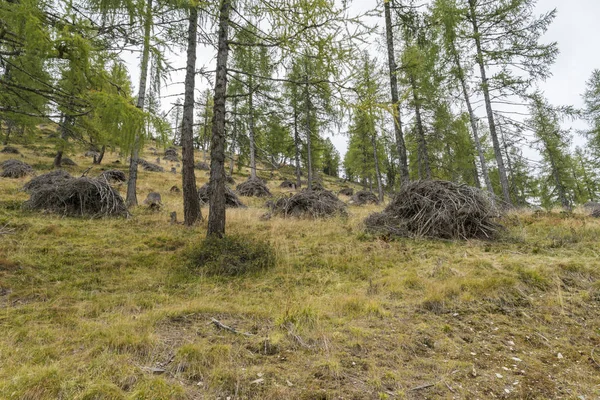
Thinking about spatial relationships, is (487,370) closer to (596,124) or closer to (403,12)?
(403,12)

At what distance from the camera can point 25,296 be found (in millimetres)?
3611

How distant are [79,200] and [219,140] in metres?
5.76

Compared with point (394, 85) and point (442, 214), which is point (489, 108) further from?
point (442, 214)

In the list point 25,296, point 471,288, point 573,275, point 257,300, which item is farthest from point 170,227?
point 573,275

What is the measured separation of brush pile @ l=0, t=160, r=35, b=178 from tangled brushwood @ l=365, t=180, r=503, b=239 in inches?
722

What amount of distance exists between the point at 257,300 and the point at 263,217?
18.9 feet

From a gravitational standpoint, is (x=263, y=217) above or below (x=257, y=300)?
above

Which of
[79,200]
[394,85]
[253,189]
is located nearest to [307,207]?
[394,85]

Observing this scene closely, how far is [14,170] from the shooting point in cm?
1484

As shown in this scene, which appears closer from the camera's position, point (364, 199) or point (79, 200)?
point (79, 200)

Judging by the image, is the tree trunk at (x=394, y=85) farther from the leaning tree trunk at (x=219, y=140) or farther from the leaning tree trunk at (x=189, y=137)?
the leaning tree trunk at (x=189, y=137)

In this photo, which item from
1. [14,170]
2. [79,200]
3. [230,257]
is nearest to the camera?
[230,257]

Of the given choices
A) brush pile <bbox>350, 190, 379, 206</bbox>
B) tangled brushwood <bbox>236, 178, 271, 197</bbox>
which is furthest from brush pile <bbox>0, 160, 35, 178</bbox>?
brush pile <bbox>350, 190, 379, 206</bbox>

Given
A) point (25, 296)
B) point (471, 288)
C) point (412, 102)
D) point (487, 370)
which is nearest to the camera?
point (487, 370)
